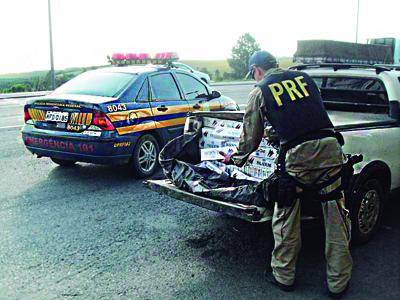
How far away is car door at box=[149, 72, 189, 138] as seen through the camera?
727 cm

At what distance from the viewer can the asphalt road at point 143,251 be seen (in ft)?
12.2

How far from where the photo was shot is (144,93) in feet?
23.4

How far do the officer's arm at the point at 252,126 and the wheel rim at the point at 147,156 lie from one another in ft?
10.6

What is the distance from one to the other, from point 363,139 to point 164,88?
12.7 ft

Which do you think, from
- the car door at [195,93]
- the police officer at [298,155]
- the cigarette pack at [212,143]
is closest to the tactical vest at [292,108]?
the police officer at [298,155]

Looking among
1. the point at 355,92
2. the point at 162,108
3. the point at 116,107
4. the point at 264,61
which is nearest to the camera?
the point at 264,61

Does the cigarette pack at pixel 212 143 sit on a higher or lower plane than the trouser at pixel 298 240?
higher

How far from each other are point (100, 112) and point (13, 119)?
8.09 metres

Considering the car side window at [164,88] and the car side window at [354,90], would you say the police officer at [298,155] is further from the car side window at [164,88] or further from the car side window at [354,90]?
the car side window at [164,88]

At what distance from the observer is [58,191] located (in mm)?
6301

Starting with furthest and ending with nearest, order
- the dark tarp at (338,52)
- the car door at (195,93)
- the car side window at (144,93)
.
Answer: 1. the dark tarp at (338,52)
2. the car door at (195,93)
3. the car side window at (144,93)

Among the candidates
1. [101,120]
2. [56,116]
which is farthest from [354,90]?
[56,116]

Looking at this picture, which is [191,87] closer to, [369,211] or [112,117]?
[112,117]

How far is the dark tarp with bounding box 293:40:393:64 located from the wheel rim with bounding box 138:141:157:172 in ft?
52.2
